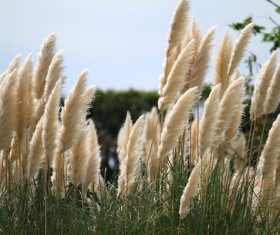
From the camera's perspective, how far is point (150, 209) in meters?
5.21

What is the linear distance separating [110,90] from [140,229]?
1307 cm

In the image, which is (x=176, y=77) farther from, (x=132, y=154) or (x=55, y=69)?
(x=55, y=69)

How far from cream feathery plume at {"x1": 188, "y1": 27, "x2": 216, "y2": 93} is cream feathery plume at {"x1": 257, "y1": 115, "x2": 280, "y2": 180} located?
0.70 m

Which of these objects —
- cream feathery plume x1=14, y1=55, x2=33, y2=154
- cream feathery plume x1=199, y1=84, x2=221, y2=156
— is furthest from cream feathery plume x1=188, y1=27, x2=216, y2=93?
cream feathery plume x1=14, y1=55, x2=33, y2=154

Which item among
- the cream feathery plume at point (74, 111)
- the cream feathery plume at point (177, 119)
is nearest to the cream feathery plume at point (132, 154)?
the cream feathery plume at point (177, 119)

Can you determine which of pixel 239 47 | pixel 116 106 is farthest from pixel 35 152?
pixel 116 106

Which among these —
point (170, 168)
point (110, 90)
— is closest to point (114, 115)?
point (110, 90)

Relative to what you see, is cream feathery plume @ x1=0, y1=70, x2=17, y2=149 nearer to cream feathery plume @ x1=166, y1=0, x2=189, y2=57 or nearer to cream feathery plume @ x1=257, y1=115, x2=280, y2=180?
cream feathery plume @ x1=166, y1=0, x2=189, y2=57

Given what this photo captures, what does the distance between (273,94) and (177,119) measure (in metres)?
1.36

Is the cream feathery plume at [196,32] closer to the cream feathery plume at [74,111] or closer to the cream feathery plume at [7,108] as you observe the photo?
the cream feathery plume at [74,111]

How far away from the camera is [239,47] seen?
600 cm

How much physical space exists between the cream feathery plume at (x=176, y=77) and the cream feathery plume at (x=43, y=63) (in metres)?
1.00

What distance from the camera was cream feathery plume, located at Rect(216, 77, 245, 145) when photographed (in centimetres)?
520

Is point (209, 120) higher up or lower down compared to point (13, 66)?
lower down
